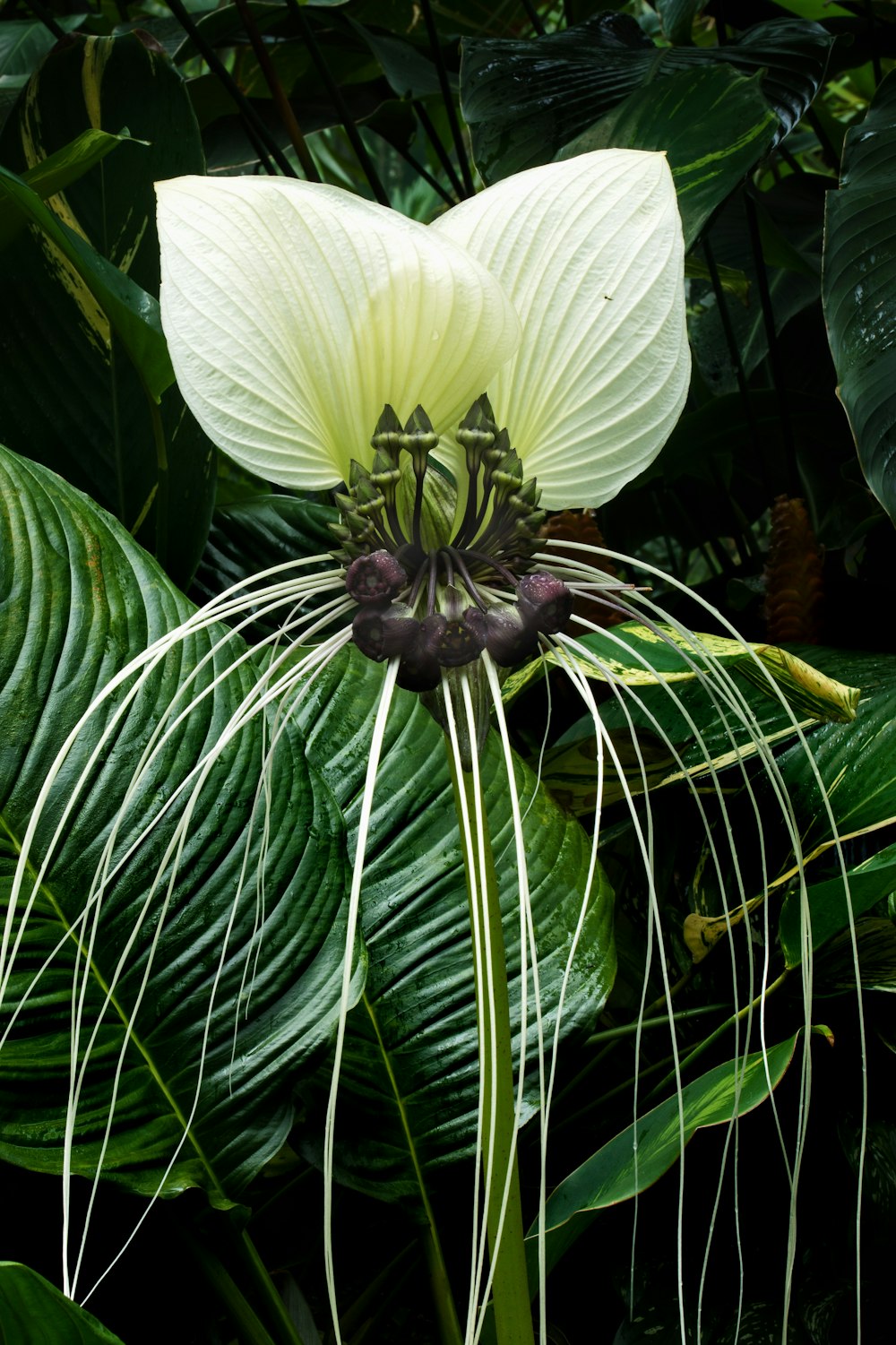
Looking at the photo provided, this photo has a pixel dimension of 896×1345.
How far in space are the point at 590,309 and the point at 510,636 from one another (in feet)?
0.40

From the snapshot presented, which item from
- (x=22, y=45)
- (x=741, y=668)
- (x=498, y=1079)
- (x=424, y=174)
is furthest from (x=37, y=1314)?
(x=22, y=45)

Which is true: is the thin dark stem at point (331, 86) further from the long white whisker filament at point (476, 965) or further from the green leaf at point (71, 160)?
the long white whisker filament at point (476, 965)

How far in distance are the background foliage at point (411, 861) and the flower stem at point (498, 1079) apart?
0.20ft

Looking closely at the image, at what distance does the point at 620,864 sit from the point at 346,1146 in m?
0.32

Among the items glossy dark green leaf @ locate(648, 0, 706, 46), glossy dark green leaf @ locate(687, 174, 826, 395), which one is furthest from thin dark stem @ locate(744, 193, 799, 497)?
glossy dark green leaf @ locate(648, 0, 706, 46)

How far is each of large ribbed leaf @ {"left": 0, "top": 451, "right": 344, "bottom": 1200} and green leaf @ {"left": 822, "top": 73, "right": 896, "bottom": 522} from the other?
40 centimetres

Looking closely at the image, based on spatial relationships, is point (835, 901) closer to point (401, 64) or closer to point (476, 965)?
point (476, 965)

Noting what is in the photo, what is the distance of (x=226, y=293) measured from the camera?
1.12 ft

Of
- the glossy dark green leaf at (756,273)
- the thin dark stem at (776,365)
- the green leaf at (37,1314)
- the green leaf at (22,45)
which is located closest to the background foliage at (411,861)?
the green leaf at (37,1314)

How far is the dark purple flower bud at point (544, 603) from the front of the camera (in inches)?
13.6

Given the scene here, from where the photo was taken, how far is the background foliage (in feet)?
1.79

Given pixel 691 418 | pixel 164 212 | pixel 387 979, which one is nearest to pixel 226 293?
pixel 164 212

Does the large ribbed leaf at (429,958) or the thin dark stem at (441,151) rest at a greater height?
the thin dark stem at (441,151)

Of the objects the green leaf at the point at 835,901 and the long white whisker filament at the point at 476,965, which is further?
the green leaf at the point at 835,901
